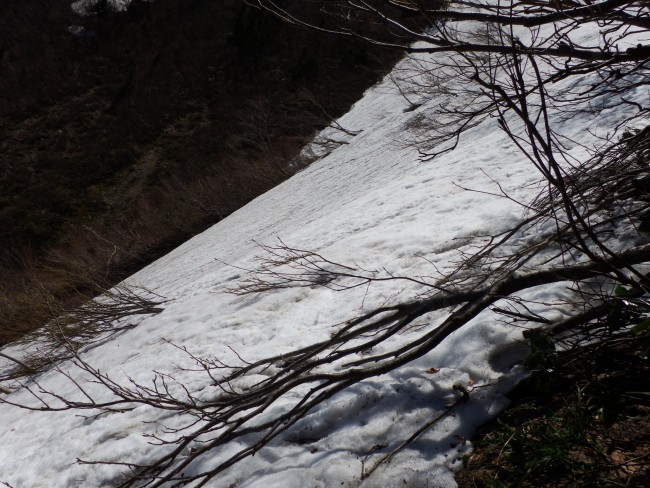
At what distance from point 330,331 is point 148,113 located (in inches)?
818

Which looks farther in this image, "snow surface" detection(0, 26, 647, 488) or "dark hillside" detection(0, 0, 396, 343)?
"dark hillside" detection(0, 0, 396, 343)

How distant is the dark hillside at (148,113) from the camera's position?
15.7m

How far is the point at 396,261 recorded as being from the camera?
457 cm

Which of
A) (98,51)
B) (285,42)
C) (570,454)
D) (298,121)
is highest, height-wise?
(98,51)

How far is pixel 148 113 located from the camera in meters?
22.0

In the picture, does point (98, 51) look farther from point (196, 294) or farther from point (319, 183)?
point (196, 294)

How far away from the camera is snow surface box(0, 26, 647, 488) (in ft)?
7.84

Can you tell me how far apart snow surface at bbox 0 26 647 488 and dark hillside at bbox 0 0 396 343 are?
722cm

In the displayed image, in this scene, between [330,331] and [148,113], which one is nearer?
[330,331]

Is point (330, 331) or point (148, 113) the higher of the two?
point (148, 113)

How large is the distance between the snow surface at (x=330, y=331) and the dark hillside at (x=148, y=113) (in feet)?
23.7

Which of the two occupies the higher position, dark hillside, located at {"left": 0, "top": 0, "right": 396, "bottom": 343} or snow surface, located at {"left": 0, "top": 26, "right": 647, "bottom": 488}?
dark hillside, located at {"left": 0, "top": 0, "right": 396, "bottom": 343}

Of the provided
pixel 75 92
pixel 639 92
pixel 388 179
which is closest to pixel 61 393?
pixel 388 179

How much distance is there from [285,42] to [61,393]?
23245mm
